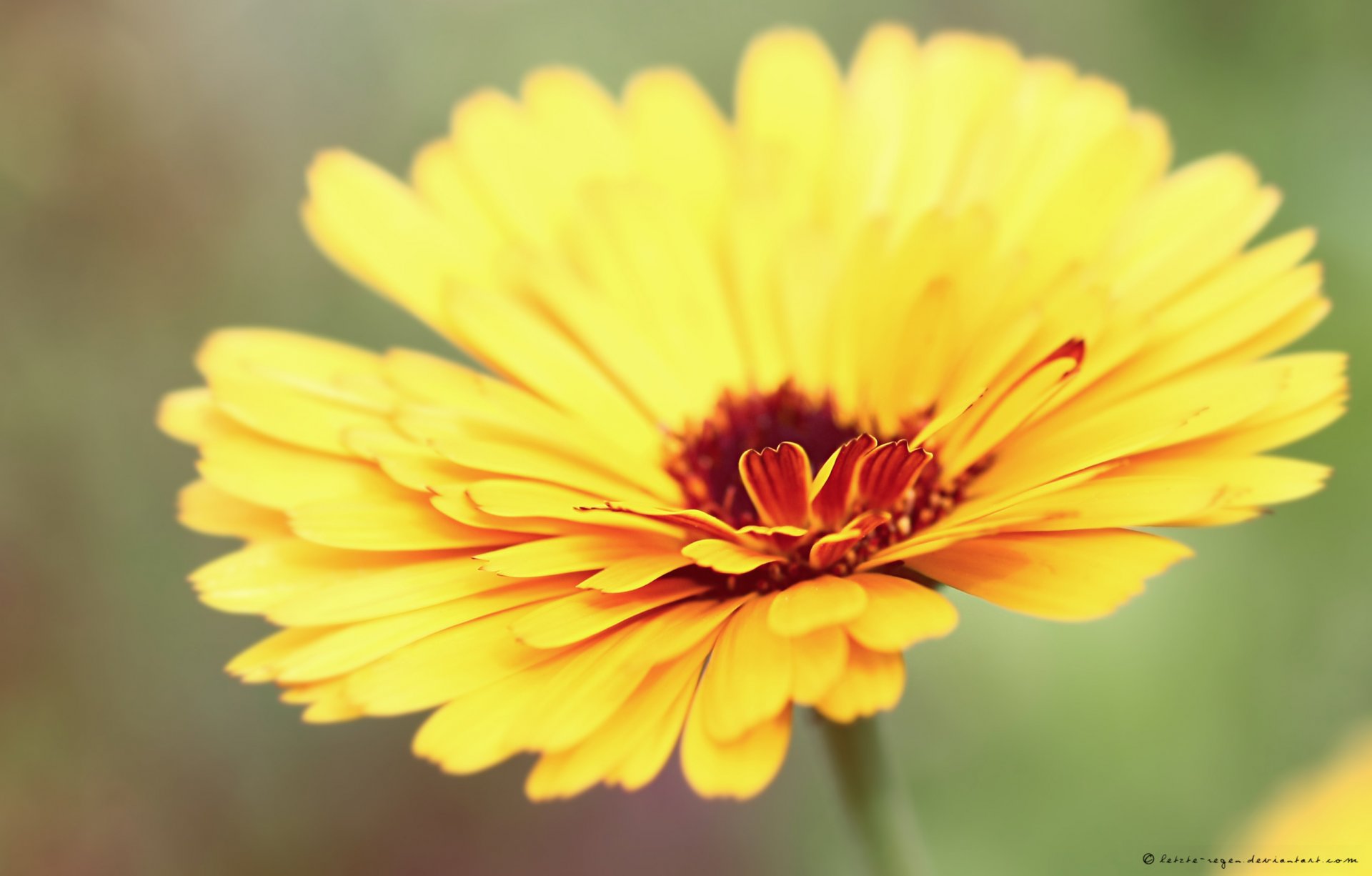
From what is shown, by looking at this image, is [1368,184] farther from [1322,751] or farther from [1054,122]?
[1322,751]

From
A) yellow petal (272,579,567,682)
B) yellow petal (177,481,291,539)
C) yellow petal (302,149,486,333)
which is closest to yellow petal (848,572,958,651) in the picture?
yellow petal (272,579,567,682)

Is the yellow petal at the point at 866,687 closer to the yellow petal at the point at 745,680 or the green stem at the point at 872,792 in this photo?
the yellow petal at the point at 745,680

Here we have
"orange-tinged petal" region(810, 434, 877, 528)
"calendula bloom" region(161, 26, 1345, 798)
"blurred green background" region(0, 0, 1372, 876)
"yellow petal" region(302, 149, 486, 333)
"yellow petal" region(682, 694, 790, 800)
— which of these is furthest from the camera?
"blurred green background" region(0, 0, 1372, 876)

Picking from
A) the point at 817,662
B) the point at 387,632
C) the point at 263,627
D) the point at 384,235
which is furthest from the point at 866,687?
the point at 263,627

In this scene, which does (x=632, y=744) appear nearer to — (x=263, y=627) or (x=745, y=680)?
(x=745, y=680)

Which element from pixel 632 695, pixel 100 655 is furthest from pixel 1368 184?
pixel 100 655

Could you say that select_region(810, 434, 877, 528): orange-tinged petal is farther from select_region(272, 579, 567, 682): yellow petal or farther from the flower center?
select_region(272, 579, 567, 682): yellow petal

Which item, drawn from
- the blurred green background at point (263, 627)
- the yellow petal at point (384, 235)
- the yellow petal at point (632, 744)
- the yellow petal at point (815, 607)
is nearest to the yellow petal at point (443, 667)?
the yellow petal at point (632, 744)
